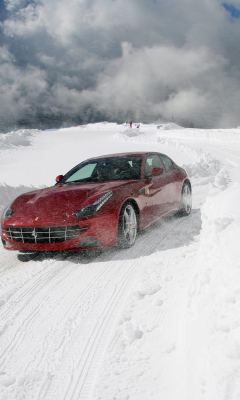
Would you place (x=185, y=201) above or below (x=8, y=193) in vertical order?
above

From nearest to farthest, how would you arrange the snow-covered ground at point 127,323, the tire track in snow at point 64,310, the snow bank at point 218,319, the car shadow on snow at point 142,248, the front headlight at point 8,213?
the snow bank at point 218,319 < the snow-covered ground at point 127,323 < the tire track in snow at point 64,310 < the car shadow on snow at point 142,248 < the front headlight at point 8,213

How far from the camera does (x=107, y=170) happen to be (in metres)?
5.03

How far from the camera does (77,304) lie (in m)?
2.83

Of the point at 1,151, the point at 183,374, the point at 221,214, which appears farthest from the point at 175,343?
the point at 1,151

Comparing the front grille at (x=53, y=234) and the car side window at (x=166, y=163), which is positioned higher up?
the car side window at (x=166, y=163)

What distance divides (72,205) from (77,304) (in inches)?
55.0

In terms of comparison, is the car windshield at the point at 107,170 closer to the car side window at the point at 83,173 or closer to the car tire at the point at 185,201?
the car side window at the point at 83,173

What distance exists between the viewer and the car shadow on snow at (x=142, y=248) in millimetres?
4031

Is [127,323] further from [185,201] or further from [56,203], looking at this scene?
[185,201]

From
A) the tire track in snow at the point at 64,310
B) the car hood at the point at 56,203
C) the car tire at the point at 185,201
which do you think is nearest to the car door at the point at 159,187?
the car tire at the point at 185,201

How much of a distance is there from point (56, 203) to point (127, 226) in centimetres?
94

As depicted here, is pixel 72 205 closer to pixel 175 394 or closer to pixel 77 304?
pixel 77 304

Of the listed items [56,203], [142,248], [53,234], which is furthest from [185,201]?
[53,234]

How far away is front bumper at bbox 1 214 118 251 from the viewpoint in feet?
12.4
